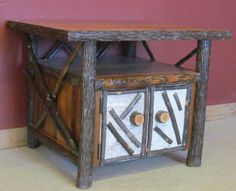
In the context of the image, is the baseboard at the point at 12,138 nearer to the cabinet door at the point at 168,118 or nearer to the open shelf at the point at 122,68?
the open shelf at the point at 122,68

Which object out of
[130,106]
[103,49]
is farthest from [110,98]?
[103,49]

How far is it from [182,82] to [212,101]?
3.39ft

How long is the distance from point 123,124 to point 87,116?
0.63 ft

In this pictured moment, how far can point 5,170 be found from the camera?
208 cm

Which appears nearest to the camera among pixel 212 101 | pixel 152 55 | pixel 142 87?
pixel 142 87

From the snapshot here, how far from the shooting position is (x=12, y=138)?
2.37 meters

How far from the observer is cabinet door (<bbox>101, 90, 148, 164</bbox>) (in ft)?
6.35

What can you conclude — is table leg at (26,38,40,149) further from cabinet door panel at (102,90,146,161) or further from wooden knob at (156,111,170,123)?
wooden knob at (156,111,170,123)

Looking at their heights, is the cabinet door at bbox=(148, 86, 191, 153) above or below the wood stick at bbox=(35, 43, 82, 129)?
Answer: below

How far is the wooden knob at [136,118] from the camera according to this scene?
199 centimetres

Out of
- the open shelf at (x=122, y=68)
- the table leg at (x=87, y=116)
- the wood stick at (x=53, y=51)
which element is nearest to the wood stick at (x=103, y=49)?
the open shelf at (x=122, y=68)

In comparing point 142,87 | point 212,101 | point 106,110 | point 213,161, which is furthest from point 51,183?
point 212,101

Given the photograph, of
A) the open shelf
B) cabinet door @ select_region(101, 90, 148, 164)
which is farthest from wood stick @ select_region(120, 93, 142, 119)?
the open shelf

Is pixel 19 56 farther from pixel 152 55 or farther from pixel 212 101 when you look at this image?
pixel 212 101
